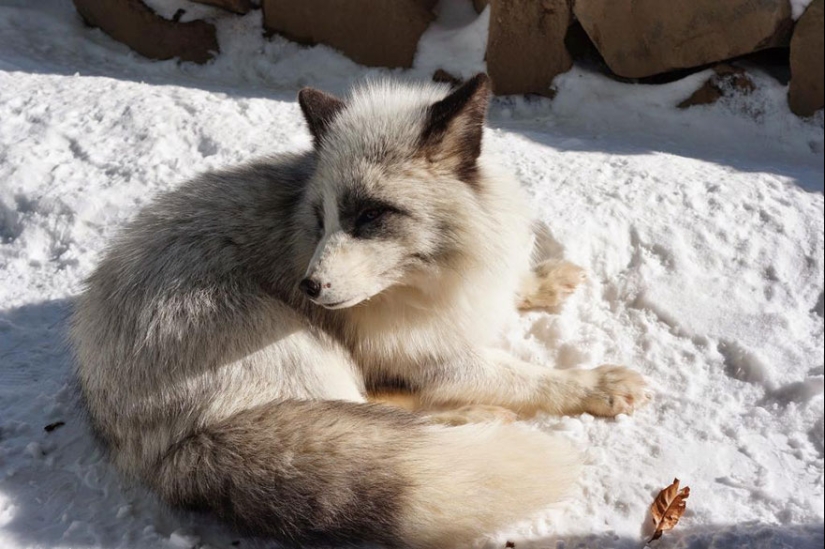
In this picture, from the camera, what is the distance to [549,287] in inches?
145

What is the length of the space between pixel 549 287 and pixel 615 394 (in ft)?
2.57

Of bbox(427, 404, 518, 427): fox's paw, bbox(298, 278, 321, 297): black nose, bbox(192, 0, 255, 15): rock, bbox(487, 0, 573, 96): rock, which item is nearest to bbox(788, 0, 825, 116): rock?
bbox(487, 0, 573, 96): rock

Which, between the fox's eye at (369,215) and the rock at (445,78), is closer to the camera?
the fox's eye at (369,215)

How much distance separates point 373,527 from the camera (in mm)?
2357

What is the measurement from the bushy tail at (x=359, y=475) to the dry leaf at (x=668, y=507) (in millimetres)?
306

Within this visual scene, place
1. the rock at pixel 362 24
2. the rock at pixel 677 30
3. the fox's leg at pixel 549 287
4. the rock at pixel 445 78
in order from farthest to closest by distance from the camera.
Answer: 1. the rock at pixel 362 24
2. the rock at pixel 445 78
3. the rock at pixel 677 30
4. the fox's leg at pixel 549 287

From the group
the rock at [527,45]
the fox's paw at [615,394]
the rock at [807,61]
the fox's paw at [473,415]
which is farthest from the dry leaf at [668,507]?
the rock at [527,45]

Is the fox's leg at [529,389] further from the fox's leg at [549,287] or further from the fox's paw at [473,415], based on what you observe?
the fox's leg at [549,287]

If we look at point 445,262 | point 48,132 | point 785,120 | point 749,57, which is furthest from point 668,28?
point 48,132

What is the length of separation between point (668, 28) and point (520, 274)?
2616 millimetres

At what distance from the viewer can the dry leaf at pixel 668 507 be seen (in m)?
2.49

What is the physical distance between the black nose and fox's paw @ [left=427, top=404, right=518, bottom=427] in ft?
2.67

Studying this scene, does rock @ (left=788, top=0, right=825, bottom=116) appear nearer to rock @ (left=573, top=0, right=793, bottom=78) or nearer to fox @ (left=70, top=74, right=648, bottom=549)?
rock @ (left=573, top=0, right=793, bottom=78)

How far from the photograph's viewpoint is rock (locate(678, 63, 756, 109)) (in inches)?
195
